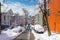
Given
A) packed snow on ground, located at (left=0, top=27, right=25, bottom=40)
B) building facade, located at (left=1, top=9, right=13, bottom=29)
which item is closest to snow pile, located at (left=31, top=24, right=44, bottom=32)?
packed snow on ground, located at (left=0, top=27, right=25, bottom=40)

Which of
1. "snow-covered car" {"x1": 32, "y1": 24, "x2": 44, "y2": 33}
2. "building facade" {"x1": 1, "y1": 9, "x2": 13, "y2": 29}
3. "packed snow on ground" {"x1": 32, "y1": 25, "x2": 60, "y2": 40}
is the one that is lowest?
"packed snow on ground" {"x1": 32, "y1": 25, "x2": 60, "y2": 40}

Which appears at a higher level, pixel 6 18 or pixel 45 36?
pixel 6 18

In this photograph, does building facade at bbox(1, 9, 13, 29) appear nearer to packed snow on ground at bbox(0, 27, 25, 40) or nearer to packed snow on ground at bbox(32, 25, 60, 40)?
packed snow on ground at bbox(0, 27, 25, 40)

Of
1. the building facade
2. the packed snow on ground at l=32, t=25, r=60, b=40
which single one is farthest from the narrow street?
the building facade

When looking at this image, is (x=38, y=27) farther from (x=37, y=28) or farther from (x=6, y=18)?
(x=6, y=18)

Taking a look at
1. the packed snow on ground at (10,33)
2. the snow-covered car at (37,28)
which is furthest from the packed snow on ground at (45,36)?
the packed snow on ground at (10,33)

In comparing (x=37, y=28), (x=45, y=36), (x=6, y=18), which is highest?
(x=6, y=18)

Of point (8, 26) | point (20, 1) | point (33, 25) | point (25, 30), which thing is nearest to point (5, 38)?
point (8, 26)

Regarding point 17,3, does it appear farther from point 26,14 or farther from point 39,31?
point 39,31

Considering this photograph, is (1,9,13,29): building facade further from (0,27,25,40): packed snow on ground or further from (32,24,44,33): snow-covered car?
(32,24,44,33): snow-covered car

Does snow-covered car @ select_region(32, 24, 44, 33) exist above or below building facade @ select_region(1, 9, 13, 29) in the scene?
below

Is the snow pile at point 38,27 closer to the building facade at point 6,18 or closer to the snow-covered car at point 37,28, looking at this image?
the snow-covered car at point 37,28

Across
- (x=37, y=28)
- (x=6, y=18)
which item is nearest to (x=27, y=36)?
(x=37, y=28)

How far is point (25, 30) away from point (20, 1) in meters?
0.38
